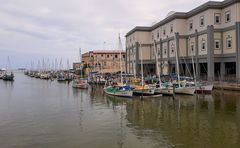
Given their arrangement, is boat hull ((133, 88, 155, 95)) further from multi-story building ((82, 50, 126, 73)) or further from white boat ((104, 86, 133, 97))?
multi-story building ((82, 50, 126, 73))

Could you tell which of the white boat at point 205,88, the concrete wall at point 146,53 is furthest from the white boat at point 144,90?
the concrete wall at point 146,53

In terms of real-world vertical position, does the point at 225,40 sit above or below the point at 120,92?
above

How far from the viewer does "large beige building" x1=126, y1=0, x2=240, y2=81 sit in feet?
172

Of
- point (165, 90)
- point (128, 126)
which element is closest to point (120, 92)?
point (165, 90)

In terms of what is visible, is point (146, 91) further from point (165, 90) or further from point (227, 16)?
point (227, 16)

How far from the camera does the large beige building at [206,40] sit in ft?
172

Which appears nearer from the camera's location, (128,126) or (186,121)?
(128,126)

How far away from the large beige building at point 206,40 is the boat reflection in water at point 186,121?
15275mm

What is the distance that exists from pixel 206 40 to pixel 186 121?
3385 cm

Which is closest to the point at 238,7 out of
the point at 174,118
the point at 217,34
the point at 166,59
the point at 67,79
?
the point at 217,34

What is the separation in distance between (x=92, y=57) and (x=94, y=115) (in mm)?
109641

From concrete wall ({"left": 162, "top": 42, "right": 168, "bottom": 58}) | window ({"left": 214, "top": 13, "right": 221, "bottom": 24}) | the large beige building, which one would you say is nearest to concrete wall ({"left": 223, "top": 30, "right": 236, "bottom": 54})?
the large beige building

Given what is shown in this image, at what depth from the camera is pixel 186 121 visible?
85.5 ft

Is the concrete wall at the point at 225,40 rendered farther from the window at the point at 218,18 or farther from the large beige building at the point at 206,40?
the window at the point at 218,18
